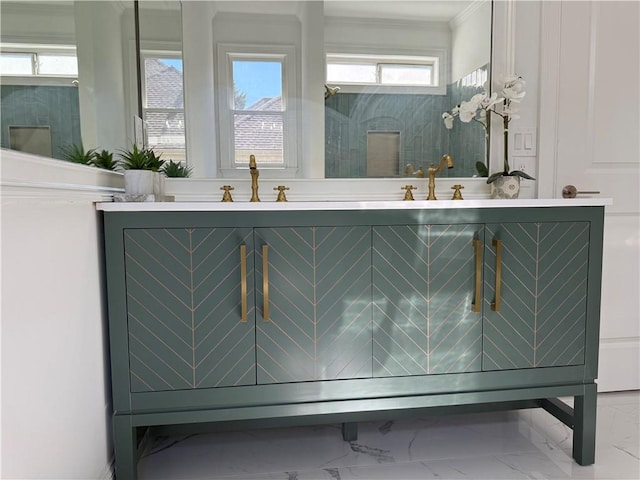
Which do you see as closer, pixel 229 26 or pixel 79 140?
pixel 79 140

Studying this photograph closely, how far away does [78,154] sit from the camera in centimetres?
118

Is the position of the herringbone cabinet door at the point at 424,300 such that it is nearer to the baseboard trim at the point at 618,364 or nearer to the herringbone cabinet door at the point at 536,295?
the herringbone cabinet door at the point at 536,295

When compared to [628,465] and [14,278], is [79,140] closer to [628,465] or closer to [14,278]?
[14,278]

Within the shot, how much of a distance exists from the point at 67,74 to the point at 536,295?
1.56m

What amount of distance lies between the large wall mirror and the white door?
1.18 feet

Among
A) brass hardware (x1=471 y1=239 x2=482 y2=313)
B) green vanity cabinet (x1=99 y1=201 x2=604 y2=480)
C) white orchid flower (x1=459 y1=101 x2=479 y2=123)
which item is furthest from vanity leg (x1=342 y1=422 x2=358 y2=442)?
white orchid flower (x1=459 y1=101 x2=479 y2=123)

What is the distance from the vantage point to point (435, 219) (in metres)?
1.38

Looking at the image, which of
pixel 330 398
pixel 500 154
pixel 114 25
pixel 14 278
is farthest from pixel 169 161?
pixel 500 154

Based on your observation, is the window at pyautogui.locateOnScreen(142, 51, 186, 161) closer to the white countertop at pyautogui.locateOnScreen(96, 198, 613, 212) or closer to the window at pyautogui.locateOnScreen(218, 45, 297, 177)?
the window at pyautogui.locateOnScreen(218, 45, 297, 177)

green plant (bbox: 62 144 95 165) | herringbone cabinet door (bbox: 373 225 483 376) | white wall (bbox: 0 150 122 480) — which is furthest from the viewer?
herringbone cabinet door (bbox: 373 225 483 376)

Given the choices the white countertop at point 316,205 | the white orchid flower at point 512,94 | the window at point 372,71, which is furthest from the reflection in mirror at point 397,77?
the white countertop at point 316,205

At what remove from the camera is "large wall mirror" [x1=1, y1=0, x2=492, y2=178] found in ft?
5.60

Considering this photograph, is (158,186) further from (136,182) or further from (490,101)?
(490,101)

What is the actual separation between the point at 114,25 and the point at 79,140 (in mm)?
632
